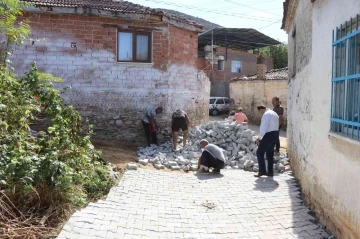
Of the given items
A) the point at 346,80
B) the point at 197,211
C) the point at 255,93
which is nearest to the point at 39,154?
the point at 197,211

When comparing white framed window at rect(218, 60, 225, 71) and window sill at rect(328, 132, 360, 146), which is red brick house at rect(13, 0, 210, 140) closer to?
window sill at rect(328, 132, 360, 146)

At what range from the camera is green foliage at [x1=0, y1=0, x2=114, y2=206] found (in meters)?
4.79

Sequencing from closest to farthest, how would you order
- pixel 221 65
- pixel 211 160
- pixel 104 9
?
pixel 211 160 → pixel 104 9 → pixel 221 65

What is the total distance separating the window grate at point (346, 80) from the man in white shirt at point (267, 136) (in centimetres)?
302

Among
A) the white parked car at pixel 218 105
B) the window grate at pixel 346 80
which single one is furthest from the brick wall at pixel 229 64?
the window grate at pixel 346 80

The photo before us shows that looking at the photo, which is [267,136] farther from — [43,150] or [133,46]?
[133,46]

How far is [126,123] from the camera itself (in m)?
11.3

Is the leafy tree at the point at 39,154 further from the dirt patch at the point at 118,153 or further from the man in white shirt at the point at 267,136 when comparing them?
the man in white shirt at the point at 267,136

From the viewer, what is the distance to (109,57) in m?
11.1

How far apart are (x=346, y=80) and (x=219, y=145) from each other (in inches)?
259

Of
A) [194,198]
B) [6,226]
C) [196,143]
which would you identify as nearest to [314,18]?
[194,198]

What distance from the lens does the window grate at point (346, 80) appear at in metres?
3.75

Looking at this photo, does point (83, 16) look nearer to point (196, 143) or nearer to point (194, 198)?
point (196, 143)

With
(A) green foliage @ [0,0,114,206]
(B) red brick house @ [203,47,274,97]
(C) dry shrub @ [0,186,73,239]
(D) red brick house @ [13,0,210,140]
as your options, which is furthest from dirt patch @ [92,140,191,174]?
(B) red brick house @ [203,47,274,97]
